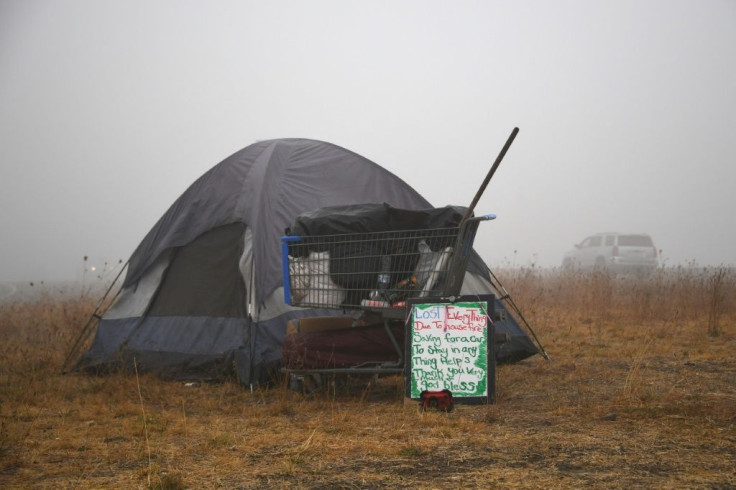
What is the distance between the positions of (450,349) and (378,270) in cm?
86

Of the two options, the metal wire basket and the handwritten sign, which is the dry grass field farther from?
the metal wire basket

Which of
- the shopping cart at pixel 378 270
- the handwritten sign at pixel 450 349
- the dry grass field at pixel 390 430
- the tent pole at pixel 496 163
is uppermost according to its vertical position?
the tent pole at pixel 496 163

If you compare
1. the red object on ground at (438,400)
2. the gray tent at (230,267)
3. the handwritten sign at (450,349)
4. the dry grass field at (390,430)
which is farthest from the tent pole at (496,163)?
the gray tent at (230,267)

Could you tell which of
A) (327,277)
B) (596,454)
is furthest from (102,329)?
(596,454)

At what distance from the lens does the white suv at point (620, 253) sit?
1956 cm

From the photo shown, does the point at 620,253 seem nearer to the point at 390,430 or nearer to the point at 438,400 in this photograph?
the point at 438,400

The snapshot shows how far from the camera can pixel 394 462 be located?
12.4 ft

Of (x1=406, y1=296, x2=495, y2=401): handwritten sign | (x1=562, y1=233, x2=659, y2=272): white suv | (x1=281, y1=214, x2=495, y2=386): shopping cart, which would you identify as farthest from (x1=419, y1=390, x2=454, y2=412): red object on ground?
(x1=562, y1=233, x2=659, y2=272): white suv

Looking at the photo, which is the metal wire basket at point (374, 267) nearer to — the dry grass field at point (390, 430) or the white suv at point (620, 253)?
the dry grass field at point (390, 430)

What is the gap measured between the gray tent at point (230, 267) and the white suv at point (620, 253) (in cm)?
1221

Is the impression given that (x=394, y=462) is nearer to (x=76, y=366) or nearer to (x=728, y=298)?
(x=76, y=366)

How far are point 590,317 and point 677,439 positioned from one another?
7.49 meters

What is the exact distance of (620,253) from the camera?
791 inches

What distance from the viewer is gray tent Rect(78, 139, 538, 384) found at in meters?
7.07
